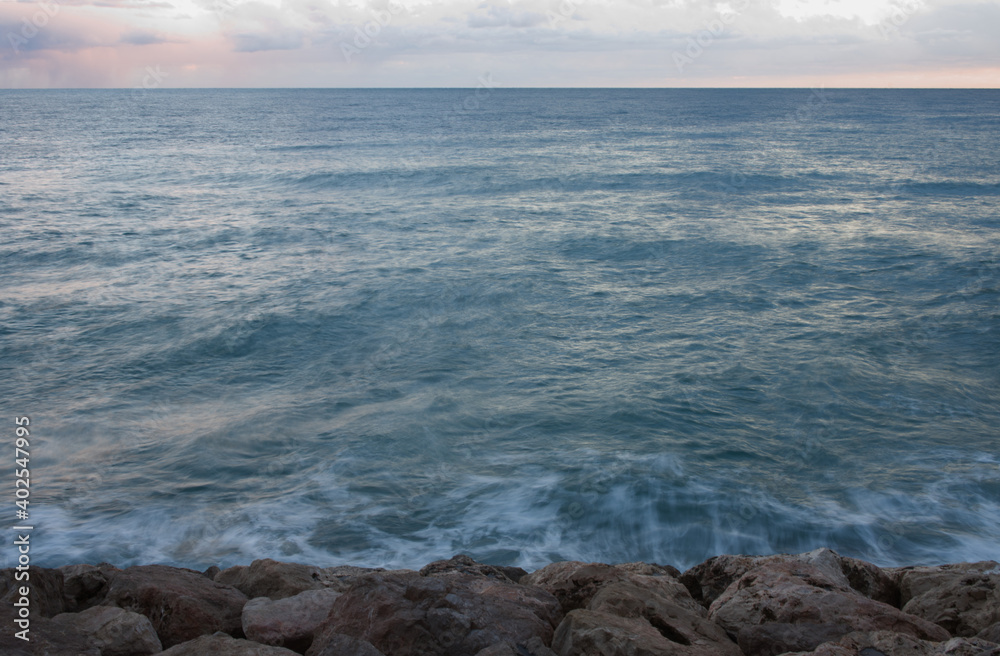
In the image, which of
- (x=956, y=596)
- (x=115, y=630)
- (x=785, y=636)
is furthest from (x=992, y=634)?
(x=115, y=630)

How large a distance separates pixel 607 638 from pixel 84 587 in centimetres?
426

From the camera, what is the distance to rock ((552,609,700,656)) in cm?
413

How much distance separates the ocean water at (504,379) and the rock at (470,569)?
1.33 metres

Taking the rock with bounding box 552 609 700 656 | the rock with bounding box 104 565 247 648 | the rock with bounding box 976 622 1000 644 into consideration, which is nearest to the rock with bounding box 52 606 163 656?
the rock with bounding box 104 565 247 648

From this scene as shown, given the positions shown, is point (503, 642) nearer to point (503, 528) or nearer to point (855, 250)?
point (503, 528)

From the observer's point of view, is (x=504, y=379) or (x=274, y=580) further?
(x=504, y=379)

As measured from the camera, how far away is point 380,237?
23094mm

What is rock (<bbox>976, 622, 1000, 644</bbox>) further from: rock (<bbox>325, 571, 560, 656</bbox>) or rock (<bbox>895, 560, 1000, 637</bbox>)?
rock (<bbox>325, 571, 560, 656</bbox>)

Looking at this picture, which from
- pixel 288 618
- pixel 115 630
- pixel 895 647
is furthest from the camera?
pixel 288 618

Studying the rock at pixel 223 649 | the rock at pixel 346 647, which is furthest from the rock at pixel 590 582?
the rock at pixel 223 649

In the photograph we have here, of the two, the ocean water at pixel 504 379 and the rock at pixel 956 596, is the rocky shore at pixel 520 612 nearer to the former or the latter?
the rock at pixel 956 596

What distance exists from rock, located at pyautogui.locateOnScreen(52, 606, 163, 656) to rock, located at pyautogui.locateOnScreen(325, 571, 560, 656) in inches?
49.5

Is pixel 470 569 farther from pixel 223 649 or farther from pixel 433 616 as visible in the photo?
pixel 223 649

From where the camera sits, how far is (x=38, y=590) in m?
5.04
